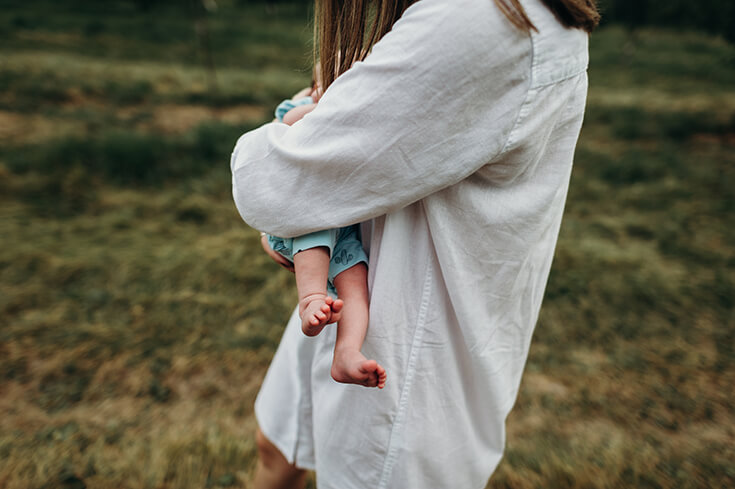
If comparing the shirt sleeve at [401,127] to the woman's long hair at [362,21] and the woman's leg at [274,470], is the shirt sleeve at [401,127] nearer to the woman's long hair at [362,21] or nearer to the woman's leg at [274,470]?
the woman's long hair at [362,21]

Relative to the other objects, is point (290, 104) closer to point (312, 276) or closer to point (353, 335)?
point (312, 276)

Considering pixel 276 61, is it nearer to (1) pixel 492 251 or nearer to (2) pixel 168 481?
(2) pixel 168 481

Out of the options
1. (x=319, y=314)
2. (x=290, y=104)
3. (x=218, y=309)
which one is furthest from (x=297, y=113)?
(x=218, y=309)

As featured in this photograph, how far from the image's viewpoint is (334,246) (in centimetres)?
101

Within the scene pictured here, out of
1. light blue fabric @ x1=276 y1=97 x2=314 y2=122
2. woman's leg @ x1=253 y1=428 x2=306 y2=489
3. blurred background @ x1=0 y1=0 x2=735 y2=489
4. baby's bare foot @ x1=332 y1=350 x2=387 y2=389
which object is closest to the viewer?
baby's bare foot @ x1=332 y1=350 x2=387 y2=389

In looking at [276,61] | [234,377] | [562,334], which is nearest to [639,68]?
[276,61]

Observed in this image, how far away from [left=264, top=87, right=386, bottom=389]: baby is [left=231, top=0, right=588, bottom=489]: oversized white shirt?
4 cm

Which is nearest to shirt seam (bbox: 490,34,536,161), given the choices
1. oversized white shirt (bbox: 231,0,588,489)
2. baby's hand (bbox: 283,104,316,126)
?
oversized white shirt (bbox: 231,0,588,489)

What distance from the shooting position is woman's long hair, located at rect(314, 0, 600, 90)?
2.42ft

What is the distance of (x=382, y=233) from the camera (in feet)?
3.06

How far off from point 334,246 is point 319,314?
0.19 m

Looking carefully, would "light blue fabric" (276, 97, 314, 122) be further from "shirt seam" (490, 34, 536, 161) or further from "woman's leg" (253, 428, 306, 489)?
"woman's leg" (253, 428, 306, 489)

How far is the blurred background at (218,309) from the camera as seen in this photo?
2.14 meters

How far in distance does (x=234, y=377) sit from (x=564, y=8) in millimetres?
2403
